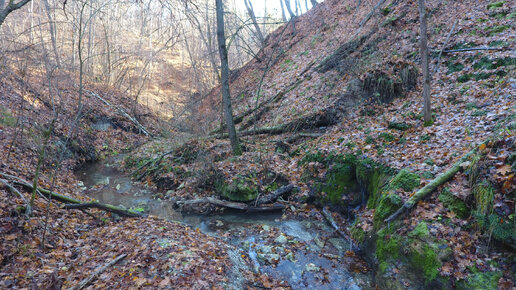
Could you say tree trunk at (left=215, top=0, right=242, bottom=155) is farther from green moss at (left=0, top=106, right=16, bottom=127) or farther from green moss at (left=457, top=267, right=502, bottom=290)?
green moss at (left=0, top=106, right=16, bottom=127)

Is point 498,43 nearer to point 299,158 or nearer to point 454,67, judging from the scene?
point 454,67

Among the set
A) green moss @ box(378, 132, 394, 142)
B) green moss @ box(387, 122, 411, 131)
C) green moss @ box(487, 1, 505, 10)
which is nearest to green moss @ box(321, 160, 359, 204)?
green moss @ box(378, 132, 394, 142)

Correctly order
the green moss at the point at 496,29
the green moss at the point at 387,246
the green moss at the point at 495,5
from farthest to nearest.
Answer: the green moss at the point at 495,5
the green moss at the point at 496,29
the green moss at the point at 387,246

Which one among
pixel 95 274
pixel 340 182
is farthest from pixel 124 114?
pixel 95 274

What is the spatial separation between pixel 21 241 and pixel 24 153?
215 inches

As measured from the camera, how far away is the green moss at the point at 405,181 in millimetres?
5426

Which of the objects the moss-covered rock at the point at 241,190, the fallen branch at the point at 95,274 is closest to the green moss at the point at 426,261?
the moss-covered rock at the point at 241,190

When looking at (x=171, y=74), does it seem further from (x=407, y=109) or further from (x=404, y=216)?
(x=404, y=216)

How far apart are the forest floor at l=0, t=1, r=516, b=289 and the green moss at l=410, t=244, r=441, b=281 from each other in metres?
0.10

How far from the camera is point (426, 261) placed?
14.0ft

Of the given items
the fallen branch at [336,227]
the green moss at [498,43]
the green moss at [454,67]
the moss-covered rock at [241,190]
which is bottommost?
the fallen branch at [336,227]

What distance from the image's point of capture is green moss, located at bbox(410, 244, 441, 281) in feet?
13.5

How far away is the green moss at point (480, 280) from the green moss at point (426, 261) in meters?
0.33

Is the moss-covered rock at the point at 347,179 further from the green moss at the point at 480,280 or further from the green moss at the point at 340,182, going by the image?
the green moss at the point at 480,280
